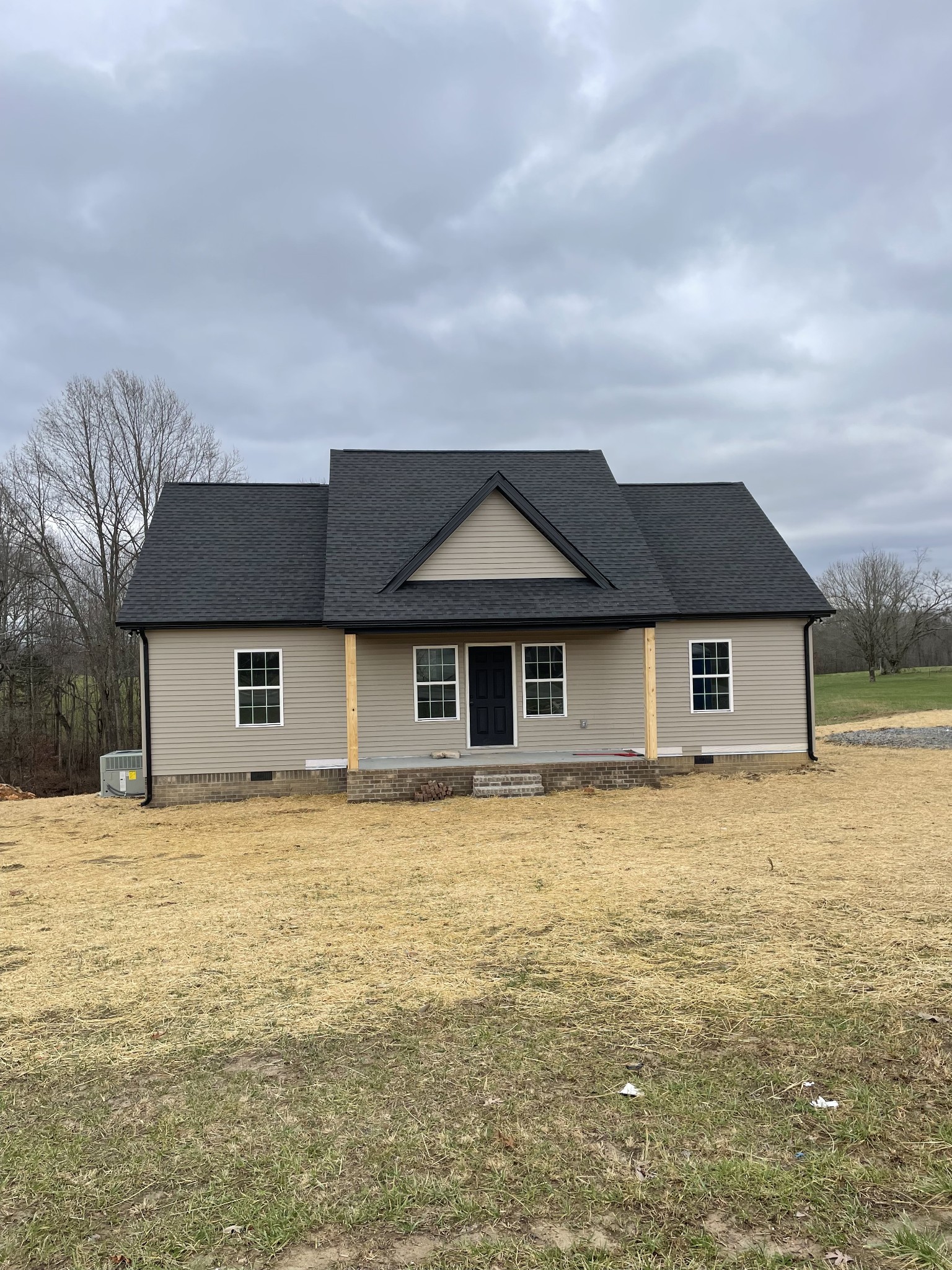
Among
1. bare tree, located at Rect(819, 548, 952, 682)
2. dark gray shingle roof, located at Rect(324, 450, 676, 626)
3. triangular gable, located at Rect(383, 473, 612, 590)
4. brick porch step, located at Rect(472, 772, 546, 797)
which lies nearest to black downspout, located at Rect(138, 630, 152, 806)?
dark gray shingle roof, located at Rect(324, 450, 676, 626)

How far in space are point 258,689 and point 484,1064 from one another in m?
11.9

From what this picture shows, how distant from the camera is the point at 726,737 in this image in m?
16.4

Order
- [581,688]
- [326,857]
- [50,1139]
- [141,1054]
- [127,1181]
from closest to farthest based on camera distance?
[127,1181] → [50,1139] → [141,1054] → [326,857] → [581,688]

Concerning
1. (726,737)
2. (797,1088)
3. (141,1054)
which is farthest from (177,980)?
(726,737)

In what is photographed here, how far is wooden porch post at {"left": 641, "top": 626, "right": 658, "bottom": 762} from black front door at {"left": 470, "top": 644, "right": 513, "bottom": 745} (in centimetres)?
284

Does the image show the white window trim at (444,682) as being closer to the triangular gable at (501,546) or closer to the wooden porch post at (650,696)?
the triangular gable at (501,546)

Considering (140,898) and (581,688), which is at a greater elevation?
(581,688)

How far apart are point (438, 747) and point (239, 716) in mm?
3888

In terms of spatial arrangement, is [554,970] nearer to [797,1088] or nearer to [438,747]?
[797,1088]

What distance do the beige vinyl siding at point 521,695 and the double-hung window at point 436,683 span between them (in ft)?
0.34

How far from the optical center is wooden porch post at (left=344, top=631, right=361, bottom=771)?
540 inches

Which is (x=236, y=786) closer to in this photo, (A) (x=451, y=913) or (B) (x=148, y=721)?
(B) (x=148, y=721)

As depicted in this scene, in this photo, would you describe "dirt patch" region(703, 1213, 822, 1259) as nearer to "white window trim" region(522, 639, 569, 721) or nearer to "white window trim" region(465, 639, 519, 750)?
"white window trim" region(465, 639, 519, 750)

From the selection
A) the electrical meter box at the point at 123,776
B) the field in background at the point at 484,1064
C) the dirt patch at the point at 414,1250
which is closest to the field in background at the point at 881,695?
the electrical meter box at the point at 123,776
